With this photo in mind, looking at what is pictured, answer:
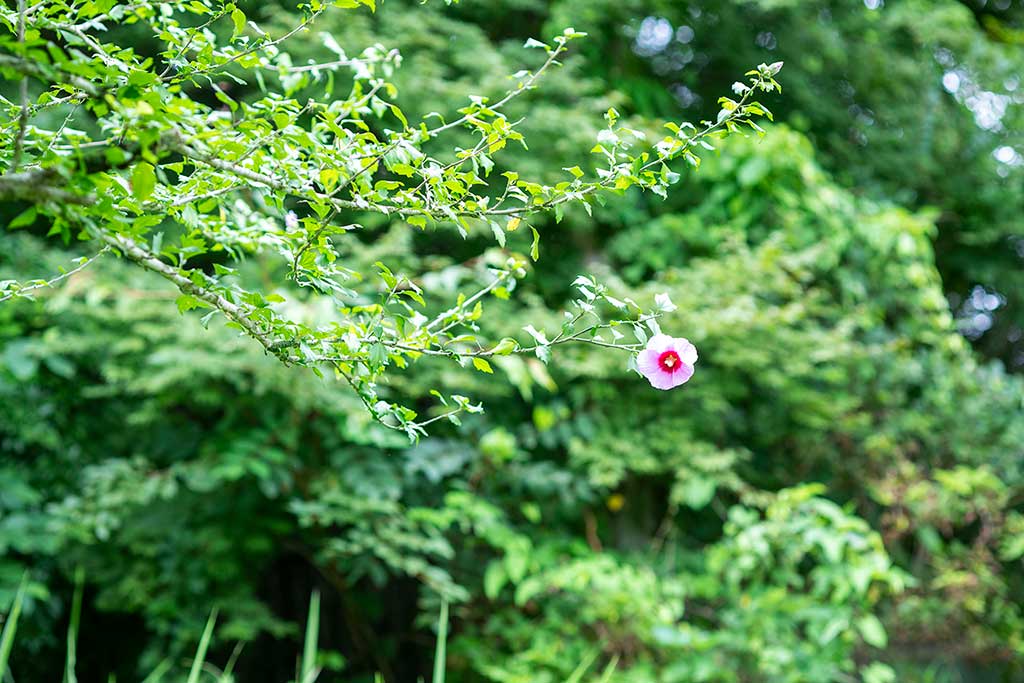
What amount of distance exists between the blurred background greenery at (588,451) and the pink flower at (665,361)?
4.25ft

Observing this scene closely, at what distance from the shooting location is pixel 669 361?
905mm

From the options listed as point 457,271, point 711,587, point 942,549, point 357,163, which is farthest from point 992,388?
point 357,163

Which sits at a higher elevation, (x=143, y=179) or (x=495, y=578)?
(x=143, y=179)

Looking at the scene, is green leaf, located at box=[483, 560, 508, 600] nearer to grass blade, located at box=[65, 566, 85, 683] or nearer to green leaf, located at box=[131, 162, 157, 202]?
grass blade, located at box=[65, 566, 85, 683]

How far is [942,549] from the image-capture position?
3055 mm

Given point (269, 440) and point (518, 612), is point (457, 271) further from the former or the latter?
point (518, 612)

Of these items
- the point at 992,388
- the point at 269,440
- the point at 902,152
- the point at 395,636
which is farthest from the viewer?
the point at 902,152

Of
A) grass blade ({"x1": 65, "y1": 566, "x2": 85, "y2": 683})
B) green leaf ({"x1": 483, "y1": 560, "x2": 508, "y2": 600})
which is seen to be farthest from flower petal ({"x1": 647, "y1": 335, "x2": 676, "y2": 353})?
green leaf ({"x1": 483, "y1": 560, "x2": 508, "y2": 600})

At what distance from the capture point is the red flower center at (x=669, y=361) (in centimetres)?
90

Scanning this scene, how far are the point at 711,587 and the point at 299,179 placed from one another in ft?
7.06

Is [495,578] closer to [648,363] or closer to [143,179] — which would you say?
[648,363]

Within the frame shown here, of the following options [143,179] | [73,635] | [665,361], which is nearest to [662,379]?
[665,361]

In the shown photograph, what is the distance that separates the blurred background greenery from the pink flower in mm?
1296

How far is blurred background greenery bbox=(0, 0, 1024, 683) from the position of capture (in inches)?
97.2
